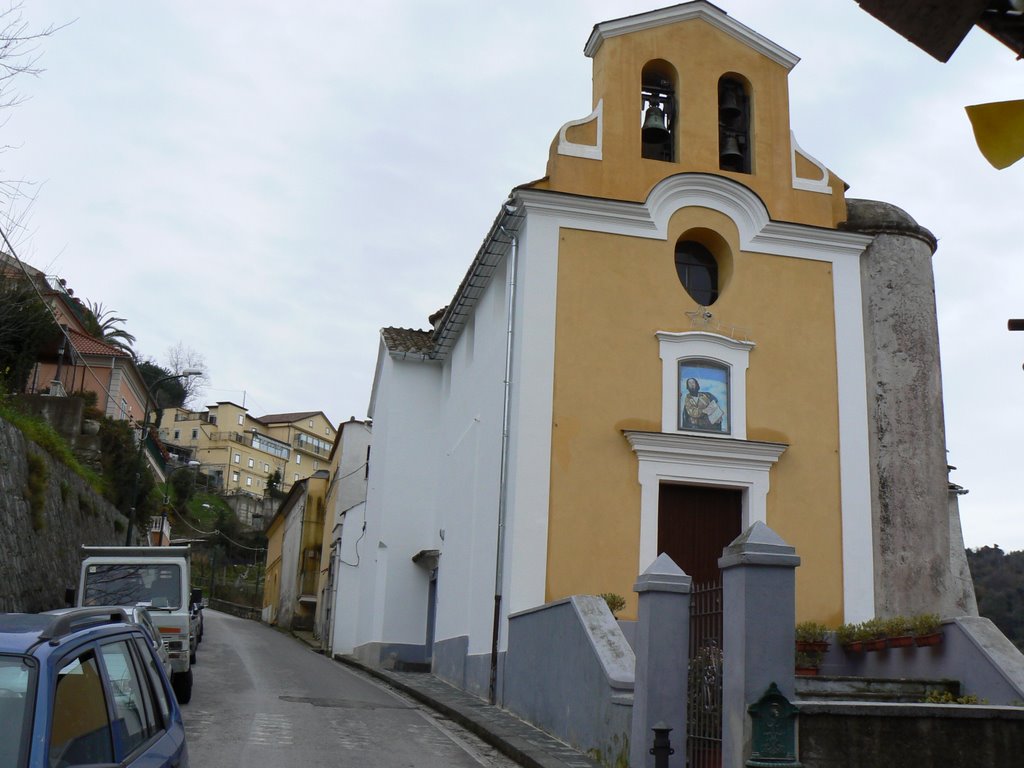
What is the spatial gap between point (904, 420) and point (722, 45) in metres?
6.86

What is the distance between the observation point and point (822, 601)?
50.7 ft

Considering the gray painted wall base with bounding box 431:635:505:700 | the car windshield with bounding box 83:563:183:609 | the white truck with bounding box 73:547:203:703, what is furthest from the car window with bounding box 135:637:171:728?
the car windshield with bounding box 83:563:183:609

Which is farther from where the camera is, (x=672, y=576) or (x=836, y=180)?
(x=836, y=180)

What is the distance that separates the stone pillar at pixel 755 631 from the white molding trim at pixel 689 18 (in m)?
10.8

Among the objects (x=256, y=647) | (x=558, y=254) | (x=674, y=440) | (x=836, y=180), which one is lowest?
(x=256, y=647)

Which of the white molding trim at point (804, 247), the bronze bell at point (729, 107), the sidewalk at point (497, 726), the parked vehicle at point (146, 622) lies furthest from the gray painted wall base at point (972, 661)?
the bronze bell at point (729, 107)

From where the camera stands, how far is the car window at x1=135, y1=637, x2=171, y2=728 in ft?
16.8

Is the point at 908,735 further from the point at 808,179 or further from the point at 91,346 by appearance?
the point at 91,346

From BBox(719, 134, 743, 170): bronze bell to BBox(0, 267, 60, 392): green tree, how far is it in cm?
1660

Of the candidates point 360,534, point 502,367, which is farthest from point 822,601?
point 360,534

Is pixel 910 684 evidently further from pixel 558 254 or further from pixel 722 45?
pixel 722 45

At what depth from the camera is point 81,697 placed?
420 centimetres

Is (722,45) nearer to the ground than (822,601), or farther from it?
farther from it

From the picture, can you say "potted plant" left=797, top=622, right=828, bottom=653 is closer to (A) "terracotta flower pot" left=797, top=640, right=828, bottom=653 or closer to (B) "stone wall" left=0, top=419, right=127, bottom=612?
(A) "terracotta flower pot" left=797, top=640, right=828, bottom=653
